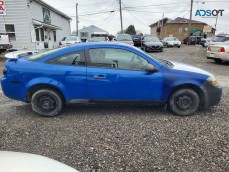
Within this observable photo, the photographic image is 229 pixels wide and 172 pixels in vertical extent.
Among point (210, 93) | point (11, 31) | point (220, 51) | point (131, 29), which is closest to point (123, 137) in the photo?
point (210, 93)

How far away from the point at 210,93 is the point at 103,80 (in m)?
2.16

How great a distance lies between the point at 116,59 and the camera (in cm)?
468

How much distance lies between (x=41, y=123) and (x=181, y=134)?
256 cm

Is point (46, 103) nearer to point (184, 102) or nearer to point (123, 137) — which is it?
point (123, 137)

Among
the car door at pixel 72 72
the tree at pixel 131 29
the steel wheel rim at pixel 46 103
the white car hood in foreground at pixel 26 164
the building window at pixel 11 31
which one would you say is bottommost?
the steel wheel rim at pixel 46 103

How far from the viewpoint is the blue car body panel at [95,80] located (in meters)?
4.55

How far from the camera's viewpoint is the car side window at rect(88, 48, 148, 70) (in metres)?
4.62

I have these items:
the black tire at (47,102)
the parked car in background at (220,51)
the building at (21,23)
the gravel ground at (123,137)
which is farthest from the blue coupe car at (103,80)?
the building at (21,23)

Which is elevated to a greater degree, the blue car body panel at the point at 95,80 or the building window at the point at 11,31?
the building window at the point at 11,31

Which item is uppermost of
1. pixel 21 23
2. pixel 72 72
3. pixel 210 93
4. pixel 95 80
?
pixel 21 23

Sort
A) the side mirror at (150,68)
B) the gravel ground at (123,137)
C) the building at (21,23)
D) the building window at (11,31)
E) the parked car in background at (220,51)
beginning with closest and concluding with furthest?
the gravel ground at (123,137) < the side mirror at (150,68) < the parked car in background at (220,51) < the building at (21,23) < the building window at (11,31)

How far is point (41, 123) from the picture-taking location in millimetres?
4449

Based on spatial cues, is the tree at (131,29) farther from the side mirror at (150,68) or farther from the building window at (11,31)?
the side mirror at (150,68)

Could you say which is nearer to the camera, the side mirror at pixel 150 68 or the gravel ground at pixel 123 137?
the gravel ground at pixel 123 137
